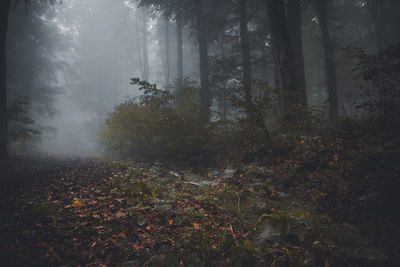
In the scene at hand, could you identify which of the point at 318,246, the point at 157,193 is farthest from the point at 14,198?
the point at 318,246

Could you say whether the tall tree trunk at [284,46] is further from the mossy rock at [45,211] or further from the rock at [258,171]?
the mossy rock at [45,211]

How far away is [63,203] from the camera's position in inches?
91.6

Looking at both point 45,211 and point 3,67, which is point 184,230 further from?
point 3,67

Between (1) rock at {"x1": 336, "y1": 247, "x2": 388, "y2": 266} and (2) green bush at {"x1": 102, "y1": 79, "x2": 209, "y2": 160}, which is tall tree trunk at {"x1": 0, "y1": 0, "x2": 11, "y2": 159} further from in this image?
(1) rock at {"x1": 336, "y1": 247, "x2": 388, "y2": 266}

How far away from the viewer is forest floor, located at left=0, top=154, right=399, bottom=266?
1.50 m

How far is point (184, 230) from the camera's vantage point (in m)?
1.91

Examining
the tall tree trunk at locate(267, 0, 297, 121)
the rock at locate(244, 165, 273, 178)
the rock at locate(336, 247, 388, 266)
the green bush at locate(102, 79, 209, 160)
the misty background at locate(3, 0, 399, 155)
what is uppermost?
the misty background at locate(3, 0, 399, 155)

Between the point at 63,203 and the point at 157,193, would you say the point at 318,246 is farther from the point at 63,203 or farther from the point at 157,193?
the point at 63,203

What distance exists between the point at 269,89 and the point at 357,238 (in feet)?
10.2

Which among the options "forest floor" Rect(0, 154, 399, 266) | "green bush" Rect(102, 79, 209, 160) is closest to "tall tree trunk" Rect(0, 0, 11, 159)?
"green bush" Rect(102, 79, 209, 160)

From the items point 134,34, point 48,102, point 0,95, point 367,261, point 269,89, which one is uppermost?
point 134,34

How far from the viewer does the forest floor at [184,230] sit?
58.9 inches

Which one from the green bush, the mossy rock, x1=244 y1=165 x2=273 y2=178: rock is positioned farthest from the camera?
the green bush

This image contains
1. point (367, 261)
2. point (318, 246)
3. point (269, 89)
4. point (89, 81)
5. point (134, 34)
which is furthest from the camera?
point (89, 81)
